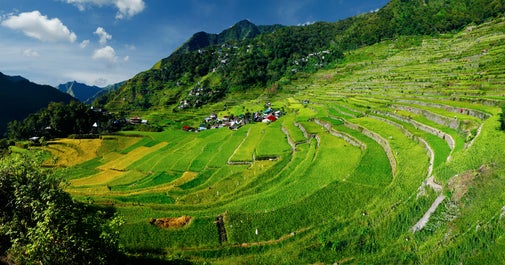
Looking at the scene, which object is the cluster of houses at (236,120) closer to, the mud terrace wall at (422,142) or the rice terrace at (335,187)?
the rice terrace at (335,187)

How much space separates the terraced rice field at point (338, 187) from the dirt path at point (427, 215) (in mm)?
234

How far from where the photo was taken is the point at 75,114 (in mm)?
106938

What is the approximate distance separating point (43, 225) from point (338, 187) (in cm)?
2311

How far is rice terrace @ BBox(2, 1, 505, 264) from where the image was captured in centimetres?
1867

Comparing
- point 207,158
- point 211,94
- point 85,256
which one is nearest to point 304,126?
point 207,158

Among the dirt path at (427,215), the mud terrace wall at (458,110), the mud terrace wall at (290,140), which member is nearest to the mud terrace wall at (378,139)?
the mud terrace wall at (290,140)

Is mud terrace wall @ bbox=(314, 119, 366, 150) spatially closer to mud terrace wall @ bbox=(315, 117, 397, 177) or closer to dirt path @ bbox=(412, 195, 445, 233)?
mud terrace wall @ bbox=(315, 117, 397, 177)

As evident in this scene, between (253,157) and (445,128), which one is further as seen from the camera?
(253,157)

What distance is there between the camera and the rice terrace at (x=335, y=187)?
18672 mm

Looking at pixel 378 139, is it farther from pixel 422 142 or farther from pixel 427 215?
pixel 427 215

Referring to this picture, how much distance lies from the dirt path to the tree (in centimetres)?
1833

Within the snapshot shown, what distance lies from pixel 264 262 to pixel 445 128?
29113 mm

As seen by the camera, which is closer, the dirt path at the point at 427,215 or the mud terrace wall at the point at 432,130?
the dirt path at the point at 427,215

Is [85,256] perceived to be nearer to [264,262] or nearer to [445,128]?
[264,262]
